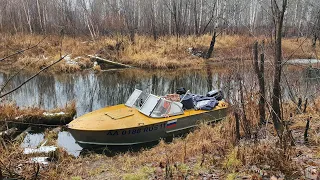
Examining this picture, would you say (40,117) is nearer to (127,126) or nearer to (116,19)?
(127,126)

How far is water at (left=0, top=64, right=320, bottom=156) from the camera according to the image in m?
11.3

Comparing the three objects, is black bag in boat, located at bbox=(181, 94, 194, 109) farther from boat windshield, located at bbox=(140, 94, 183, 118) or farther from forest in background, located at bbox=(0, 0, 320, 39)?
forest in background, located at bbox=(0, 0, 320, 39)

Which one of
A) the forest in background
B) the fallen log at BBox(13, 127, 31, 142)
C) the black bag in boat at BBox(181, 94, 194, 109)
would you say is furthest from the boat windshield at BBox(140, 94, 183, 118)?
the forest in background

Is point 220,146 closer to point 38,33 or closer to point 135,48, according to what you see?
point 135,48

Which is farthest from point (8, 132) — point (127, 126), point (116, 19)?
point (116, 19)

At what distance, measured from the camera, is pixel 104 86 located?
18.9 metres

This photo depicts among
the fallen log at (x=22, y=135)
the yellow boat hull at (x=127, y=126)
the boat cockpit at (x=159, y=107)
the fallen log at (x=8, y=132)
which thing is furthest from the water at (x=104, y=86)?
the boat cockpit at (x=159, y=107)

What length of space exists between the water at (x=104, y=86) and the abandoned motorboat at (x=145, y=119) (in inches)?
33.6

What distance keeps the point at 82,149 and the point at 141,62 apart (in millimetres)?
16351

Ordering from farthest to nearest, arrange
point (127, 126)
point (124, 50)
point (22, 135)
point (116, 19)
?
1. point (116, 19)
2. point (124, 50)
3. point (22, 135)
4. point (127, 126)

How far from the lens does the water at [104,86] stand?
11305 millimetres

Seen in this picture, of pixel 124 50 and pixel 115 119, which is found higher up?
pixel 124 50

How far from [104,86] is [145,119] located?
973 centimetres

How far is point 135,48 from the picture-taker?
26.4 m
